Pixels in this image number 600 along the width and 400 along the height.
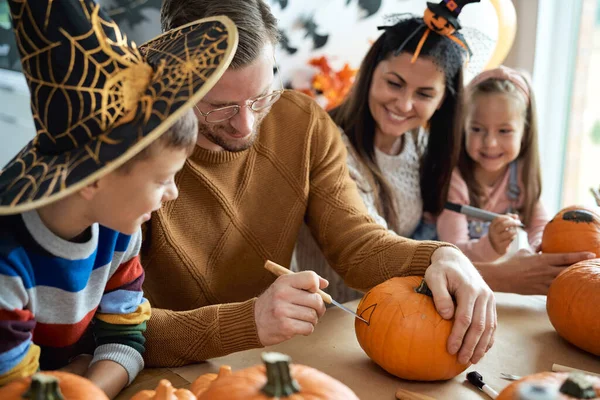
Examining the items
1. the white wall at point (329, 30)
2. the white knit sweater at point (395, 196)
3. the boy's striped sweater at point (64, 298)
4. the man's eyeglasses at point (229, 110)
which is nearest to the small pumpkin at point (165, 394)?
the boy's striped sweater at point (64, 298)

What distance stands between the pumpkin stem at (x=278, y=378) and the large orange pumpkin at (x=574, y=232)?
0.96m

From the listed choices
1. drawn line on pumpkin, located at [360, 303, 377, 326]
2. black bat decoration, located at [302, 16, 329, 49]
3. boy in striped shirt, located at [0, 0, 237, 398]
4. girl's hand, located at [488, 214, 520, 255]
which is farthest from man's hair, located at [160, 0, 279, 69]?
black bat decoration, located at [302, 16, 329, 49]

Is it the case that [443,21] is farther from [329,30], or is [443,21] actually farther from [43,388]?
[43,388]

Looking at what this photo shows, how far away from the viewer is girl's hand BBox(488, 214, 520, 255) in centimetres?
167

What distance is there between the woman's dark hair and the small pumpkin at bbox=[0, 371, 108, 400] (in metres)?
1.16

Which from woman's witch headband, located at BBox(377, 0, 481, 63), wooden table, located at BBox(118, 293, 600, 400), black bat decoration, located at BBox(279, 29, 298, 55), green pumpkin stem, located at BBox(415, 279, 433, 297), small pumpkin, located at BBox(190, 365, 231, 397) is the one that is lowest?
wooden table, located at BBox(118, 293, 600, 400)

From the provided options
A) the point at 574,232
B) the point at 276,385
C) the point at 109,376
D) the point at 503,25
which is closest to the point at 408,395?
the point at 276,385

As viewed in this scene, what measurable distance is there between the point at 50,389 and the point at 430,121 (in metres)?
1.52

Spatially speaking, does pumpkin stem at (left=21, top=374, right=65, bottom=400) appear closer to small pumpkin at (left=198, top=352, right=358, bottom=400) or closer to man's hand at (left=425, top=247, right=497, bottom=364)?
small pumpkin at (left=198, top=352, right=358, bottom=400)

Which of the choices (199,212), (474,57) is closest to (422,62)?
(474,57)

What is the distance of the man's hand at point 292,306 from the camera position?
100 cm

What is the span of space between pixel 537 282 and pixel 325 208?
0.51 m

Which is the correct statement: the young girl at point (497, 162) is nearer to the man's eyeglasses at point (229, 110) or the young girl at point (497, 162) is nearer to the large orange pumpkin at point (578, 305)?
the large orange pumpkin at point (578, 305)

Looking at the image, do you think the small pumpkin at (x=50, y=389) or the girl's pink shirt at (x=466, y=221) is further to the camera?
the girl's pink shirt at (x=466, y=221)
